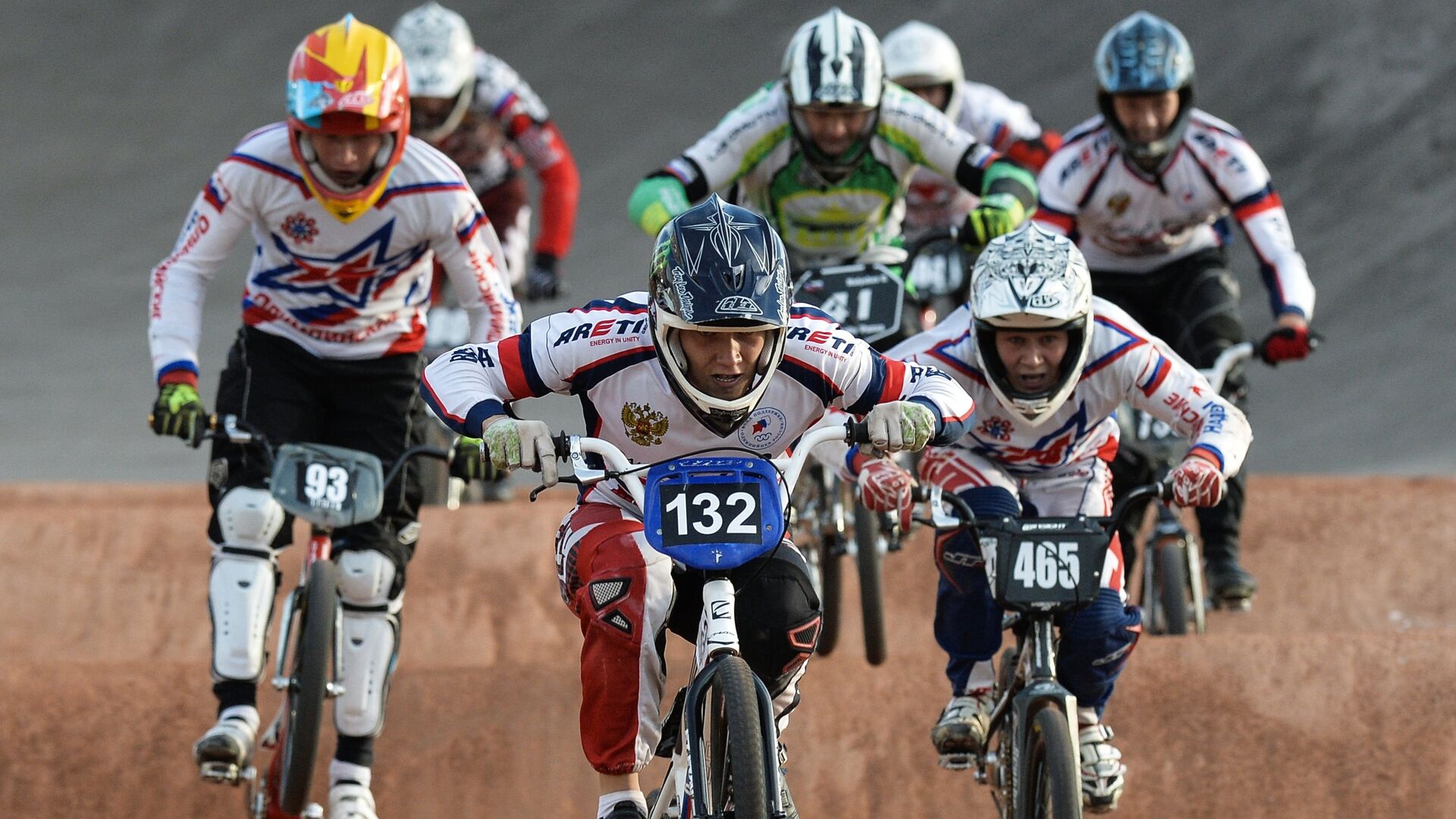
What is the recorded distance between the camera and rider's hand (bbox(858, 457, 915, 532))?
5.20m

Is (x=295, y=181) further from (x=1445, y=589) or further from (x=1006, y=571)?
(x=1445, y=589)

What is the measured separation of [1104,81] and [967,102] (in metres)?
3.49

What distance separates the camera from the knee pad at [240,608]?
6188 millimetres

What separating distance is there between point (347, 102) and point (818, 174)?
258cm

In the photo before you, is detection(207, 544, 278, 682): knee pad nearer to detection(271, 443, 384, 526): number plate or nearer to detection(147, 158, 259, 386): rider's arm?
detection(271, 443, 384, 526): number plate

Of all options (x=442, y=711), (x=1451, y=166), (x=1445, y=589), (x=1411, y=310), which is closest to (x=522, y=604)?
(x=442, y=711)

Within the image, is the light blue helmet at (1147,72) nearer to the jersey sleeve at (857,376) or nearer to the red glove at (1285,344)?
the red glove at (1285,344)

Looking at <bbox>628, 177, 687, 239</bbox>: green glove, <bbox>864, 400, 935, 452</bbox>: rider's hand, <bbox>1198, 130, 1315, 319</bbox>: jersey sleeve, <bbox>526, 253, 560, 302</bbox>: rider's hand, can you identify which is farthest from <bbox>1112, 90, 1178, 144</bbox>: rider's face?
<bbox>864, 400, 935, 452</bbox>: rider's hand

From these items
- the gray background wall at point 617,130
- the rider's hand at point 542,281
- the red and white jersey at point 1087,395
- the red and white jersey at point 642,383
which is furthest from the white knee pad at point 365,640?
the gray background wall at point 617,130

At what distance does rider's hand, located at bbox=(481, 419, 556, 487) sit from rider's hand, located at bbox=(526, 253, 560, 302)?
268 inches

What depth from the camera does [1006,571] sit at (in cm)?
522

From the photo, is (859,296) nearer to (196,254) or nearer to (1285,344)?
(1285,344)

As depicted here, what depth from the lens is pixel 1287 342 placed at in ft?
26.2

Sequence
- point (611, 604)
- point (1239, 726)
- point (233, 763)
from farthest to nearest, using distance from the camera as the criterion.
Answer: point (1239, 726), point (233, 763), point (611, 604)
